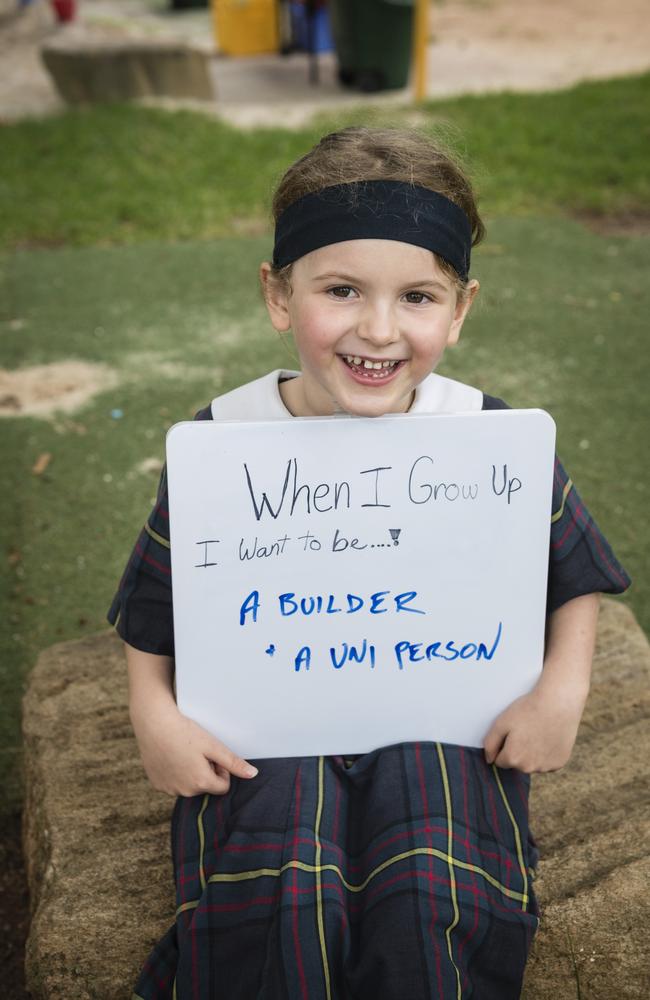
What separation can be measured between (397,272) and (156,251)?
3.74m

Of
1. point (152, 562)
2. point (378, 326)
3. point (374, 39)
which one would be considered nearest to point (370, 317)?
point (378, 326)

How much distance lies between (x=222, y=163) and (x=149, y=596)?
4.94 m

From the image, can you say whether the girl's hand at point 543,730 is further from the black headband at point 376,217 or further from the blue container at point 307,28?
the blue container at point 307,28

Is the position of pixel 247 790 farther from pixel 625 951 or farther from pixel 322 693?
pixel 625 951

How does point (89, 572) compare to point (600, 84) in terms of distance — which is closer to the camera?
point (89, 572)

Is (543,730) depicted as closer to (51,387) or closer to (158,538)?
(158,538)

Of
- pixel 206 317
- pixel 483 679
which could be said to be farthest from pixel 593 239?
pixel 483 679

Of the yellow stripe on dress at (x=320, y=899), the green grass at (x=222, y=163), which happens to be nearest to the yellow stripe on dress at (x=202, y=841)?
the yellow stripe on dress at (x=320, y=899)

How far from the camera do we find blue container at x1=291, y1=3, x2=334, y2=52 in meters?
9.39

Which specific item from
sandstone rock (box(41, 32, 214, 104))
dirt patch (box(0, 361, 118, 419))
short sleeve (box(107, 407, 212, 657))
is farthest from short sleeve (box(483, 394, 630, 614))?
sandstone rock (box(41, 32, 214, 104))

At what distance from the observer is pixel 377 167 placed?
135 centimetres

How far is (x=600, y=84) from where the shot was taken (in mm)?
7293

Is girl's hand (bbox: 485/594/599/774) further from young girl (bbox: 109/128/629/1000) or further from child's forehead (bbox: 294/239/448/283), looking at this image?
child's forehead (bbox: 294/239/448/283)

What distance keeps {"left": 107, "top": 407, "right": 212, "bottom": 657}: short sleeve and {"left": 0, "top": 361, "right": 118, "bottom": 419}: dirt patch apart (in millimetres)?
2059
